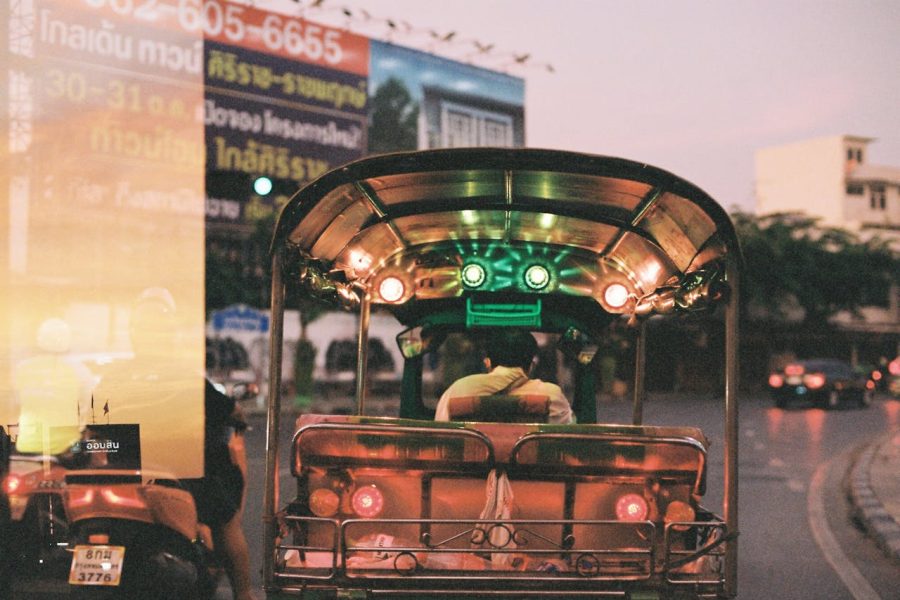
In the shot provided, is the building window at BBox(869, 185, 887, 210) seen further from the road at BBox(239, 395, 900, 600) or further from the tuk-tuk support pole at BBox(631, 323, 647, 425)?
the tuk-tuk support pole at BBox(631, 323, 647, 425)

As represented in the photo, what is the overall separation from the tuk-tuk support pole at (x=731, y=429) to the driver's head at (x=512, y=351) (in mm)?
1175

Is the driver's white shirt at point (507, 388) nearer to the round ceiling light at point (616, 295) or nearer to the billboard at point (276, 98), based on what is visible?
the round ceiling light at point (616, 295)

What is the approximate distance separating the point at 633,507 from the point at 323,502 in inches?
48.1

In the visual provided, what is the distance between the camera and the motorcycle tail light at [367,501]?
4199 mm

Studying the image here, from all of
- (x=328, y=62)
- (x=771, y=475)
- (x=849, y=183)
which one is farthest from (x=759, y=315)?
(x=771, y=475)

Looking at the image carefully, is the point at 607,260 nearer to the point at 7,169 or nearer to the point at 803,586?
the point at 803,586

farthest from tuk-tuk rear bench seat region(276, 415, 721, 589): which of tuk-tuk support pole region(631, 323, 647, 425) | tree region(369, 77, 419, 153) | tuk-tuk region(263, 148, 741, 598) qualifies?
tree region(369, 77, 419, 153)

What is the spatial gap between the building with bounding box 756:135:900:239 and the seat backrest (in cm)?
6342

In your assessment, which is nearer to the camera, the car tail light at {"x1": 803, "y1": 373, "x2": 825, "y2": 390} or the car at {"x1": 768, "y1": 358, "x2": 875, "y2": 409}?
the car tail light at {"x1": 803, "y1": 373, "x2": 825, "y2": 390}

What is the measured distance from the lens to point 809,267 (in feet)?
145

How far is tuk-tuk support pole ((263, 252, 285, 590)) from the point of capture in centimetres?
384

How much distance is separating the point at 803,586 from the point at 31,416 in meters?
5.22

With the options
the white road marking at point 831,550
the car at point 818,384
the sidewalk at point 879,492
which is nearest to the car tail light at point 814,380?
the car at point 818,384

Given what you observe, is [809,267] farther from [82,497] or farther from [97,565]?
[97,565]
